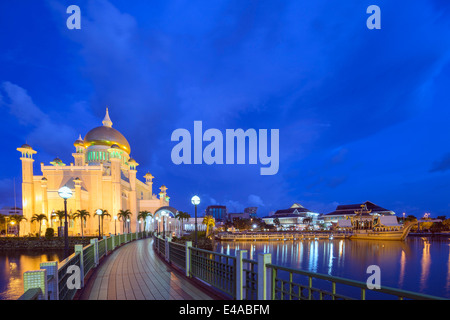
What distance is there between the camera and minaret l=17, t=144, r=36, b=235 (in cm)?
4047

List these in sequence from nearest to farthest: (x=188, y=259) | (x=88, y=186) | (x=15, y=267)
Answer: (x=188, y=259), (x=15, y=267), (x=88, y=186)

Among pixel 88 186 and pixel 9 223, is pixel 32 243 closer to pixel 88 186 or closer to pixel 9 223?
pixel 88 186

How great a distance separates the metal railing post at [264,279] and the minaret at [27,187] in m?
48.2

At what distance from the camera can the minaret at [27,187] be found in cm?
4047

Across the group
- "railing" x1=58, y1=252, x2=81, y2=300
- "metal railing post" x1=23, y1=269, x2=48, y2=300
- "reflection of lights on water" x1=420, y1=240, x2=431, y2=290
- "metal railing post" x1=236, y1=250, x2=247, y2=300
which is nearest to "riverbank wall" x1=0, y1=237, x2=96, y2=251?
"railing" x1=58, y1=252, x2=81, y2=300

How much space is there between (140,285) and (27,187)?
4457 centimetres

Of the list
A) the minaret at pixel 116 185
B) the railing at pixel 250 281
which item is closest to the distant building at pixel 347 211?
the minaret at pixel 116 185

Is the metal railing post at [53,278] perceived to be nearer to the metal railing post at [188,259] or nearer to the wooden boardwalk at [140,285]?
the wooden boardwalk at [140,285]

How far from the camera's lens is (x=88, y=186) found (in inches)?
1762

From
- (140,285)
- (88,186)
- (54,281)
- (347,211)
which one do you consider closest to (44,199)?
(88,186)
